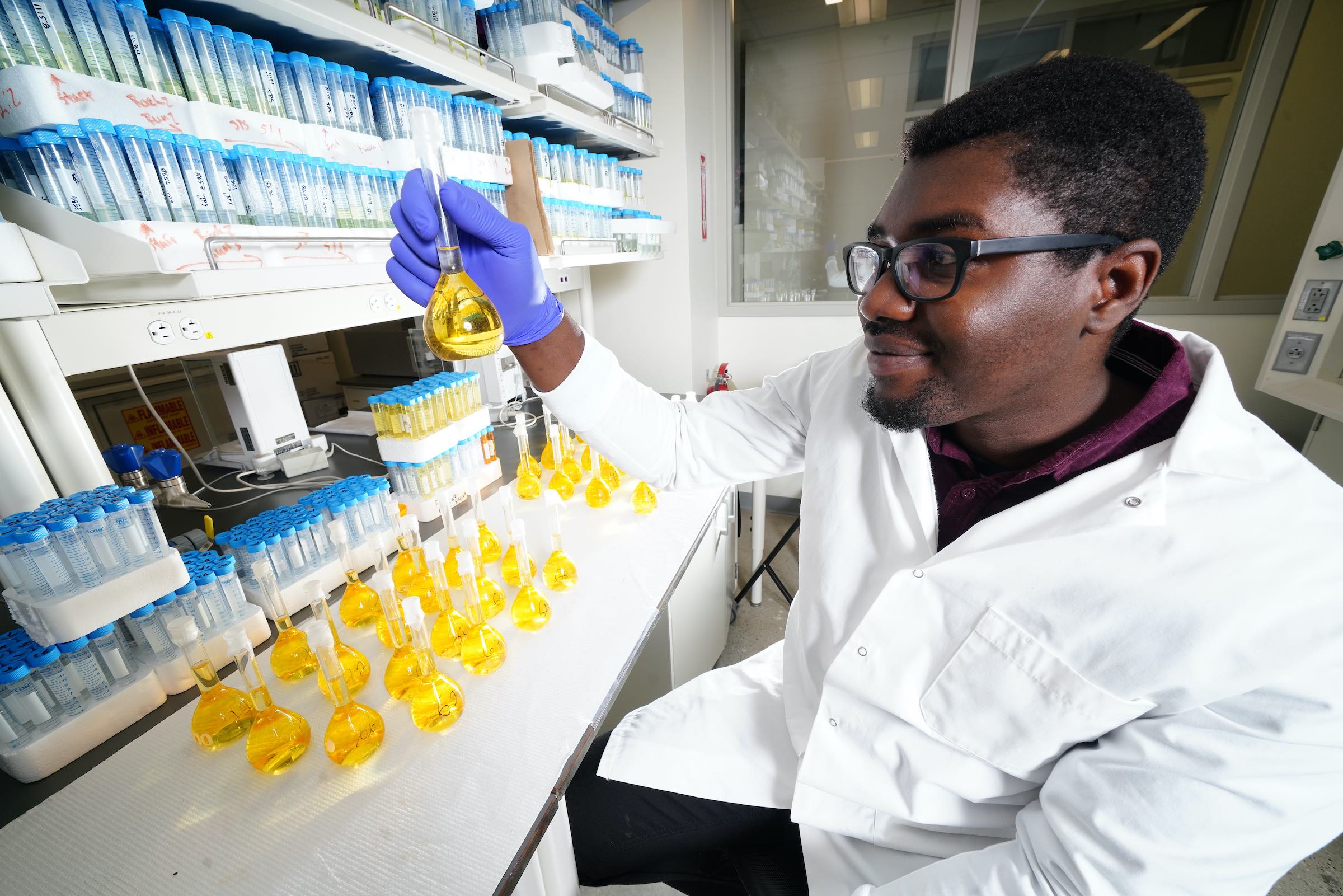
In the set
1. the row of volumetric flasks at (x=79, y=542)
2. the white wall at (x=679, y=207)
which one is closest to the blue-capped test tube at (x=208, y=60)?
the row of volumetric flasks at (x=79, y=542)

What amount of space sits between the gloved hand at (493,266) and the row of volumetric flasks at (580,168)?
88cm

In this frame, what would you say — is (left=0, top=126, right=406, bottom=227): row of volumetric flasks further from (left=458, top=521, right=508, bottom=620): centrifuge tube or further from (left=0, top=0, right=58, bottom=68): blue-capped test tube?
(left=458, top=521, right=508, bottom=620): centrifuge tube

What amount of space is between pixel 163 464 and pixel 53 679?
2.56ft

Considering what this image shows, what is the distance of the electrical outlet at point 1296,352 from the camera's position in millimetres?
2127

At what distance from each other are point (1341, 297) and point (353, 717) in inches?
138

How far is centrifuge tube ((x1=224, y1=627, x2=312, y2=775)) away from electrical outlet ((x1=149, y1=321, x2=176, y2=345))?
54cm

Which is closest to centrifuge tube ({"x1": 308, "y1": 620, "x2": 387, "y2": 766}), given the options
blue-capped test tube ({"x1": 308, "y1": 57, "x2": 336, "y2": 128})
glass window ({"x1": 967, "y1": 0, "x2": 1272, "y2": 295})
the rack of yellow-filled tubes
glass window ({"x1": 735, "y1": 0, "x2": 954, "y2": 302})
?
the rack of yellow-filled tubes

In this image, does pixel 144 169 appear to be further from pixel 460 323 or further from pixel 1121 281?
pixel 1121 281

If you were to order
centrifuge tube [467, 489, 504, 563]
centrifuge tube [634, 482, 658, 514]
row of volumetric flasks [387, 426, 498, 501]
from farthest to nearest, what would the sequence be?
centrifuge tube [634, 482, 658, 514]
row of volumetric flasks [387, 426, 498, 501]
centrifuge tube [467, 489, 504, 563]

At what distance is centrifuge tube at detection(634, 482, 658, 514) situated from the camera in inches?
62.8

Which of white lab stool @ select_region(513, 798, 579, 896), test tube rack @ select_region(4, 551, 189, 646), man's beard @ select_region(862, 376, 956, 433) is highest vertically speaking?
man's beard @ select_region(862, 376, 956, 433)

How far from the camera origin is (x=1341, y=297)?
2006 millimetres

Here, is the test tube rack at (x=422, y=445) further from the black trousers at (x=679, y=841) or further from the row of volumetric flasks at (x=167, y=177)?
the black trousers at (x=679, y=841)

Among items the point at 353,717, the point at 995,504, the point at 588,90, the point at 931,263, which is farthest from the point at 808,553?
the point at 588,90
